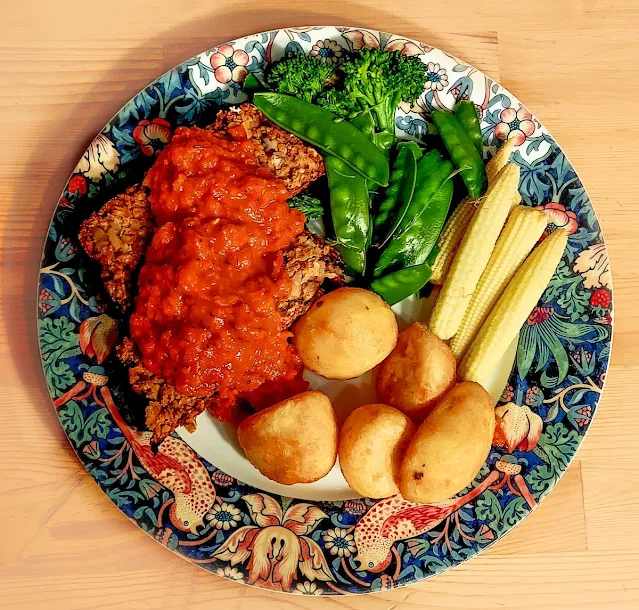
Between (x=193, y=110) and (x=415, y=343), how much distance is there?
1.86 metres

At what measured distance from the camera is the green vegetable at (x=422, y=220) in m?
3.43

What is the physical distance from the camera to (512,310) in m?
3.34

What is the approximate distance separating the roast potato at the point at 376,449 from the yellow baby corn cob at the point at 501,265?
639mm

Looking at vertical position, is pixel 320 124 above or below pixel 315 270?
above

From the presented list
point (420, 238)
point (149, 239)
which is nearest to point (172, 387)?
point (149, 239)

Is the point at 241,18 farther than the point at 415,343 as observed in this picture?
Yes

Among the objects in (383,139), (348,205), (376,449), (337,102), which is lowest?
(376,449)

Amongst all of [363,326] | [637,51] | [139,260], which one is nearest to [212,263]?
[139,260]

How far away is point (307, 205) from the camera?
11.5 ft

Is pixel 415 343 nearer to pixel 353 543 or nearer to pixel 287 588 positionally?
pixel 353 543

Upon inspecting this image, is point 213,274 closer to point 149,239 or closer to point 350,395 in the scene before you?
point 149,239

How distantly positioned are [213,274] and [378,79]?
147cm

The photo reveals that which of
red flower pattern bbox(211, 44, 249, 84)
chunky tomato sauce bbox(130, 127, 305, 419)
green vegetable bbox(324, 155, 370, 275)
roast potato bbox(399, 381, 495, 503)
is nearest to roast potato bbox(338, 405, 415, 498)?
roast potato bbox(399, 381, 495, 503)

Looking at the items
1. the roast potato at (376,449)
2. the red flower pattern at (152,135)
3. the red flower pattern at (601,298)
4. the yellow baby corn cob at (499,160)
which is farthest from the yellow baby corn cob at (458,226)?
the red flower pattern at (152,135)
